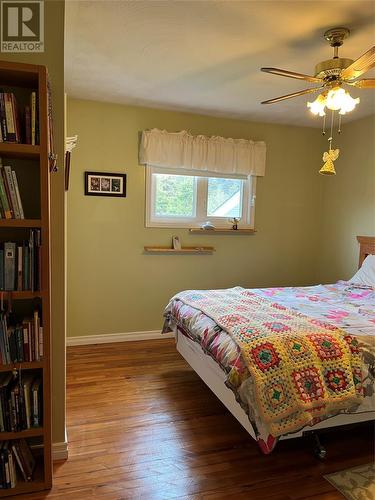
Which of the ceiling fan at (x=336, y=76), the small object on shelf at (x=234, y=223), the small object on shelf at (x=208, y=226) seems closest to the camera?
the ceiling fan at (x=336, y=76)

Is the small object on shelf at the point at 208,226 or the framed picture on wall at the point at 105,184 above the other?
the framed picture on wall at the point at 105,184

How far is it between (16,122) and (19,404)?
1.35 m

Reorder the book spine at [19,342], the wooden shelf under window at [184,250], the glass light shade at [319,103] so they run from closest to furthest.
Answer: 1. the book spine at [19,342]
2. the glass light shade at [319,103]
3. the wooden shelf under window at [184,250]

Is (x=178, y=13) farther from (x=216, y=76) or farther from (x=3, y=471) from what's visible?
(x=3, y=471)

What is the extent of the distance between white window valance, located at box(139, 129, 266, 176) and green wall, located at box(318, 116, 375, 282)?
997 mm

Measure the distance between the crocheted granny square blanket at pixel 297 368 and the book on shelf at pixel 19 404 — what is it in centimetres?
108

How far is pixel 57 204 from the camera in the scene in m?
1.89

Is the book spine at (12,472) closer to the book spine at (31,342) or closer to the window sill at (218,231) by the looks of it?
the book spine at (31,342)

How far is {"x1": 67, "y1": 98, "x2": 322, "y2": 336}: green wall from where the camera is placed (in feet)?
12.0

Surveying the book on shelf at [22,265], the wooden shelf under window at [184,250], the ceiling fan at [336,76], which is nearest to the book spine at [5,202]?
the book on shelf at [22,265]

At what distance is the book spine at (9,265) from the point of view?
1633 mm

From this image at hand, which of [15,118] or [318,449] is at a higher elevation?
[15,118]

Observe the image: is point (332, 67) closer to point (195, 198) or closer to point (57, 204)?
point (57, 204)

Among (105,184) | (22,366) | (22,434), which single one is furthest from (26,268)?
(105,184)
